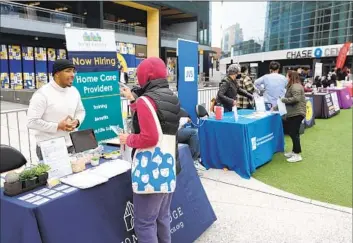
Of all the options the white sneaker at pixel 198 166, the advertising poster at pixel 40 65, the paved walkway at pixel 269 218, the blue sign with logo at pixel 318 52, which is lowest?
the paved walkway at pixel 269 218

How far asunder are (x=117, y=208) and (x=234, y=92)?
386 cm

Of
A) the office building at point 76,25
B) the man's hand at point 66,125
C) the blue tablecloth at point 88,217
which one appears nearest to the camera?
the blue tablecloth at point 88,217

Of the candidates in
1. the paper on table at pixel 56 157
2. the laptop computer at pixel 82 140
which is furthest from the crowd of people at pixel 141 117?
the paper on table at pixel 56 157

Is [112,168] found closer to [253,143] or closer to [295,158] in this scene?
[253,143]

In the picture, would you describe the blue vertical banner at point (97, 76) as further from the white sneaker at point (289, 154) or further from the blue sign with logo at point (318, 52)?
the blue sign with logo at point (318, 52)

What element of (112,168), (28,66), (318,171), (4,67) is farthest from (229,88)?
(28,66)

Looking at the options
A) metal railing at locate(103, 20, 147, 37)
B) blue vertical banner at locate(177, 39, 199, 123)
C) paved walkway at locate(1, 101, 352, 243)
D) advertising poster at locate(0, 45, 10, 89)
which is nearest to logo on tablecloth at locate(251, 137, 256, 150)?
paved walkway at locate(1, 101, 352, 243)

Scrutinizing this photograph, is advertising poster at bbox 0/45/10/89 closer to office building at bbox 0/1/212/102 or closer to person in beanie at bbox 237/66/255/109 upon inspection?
office building at bbox 0/1/212/102

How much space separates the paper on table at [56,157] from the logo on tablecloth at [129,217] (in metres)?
0.51

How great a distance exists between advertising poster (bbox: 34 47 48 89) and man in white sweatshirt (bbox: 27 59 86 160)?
57.0 feet

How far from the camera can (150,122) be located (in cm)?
192

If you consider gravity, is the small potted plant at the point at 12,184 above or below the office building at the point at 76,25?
below

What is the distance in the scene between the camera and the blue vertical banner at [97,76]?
324 centimetres

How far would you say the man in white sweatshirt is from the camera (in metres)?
2.62
